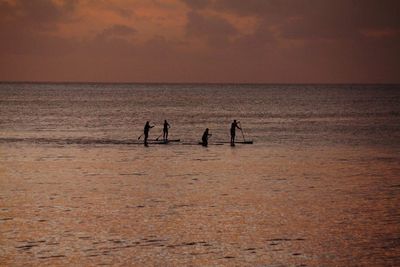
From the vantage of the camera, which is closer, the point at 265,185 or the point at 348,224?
the point at 348,224

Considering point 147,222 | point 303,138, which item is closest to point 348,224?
point 147,222

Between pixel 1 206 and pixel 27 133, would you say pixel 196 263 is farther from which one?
pixel 27 133

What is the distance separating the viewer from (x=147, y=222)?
70.9 feet

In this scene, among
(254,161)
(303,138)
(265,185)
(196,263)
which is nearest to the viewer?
(196,263)

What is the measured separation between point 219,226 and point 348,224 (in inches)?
168

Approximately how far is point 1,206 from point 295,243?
11.3 meters

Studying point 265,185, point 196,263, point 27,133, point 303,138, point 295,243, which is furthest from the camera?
point 27,133

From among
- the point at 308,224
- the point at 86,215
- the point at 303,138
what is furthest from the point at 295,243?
the point at 303,138

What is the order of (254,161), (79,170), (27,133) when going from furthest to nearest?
(27,133), (254,161), (79,170)

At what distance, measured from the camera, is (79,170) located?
3453 centimetres

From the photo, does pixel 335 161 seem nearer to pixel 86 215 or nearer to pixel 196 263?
pixel 86 215

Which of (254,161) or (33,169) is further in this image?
(254,161)

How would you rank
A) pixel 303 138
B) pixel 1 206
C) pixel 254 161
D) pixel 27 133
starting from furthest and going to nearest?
pixel 27 133, pixel 303 138, pixel 254 161, pixel 1 206

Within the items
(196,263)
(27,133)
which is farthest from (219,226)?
(27,133)
